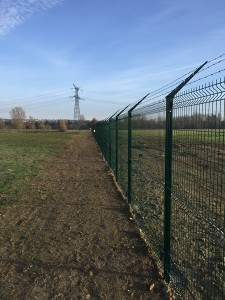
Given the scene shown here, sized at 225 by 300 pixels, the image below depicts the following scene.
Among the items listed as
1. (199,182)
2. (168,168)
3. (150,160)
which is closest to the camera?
(199,182)

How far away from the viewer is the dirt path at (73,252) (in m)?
5.01

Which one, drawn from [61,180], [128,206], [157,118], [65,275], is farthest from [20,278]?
[61,180]

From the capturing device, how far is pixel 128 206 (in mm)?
9477

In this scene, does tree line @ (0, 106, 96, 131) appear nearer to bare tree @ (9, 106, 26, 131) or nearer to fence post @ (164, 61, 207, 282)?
bare tree @ (9, 106, 26, 131)

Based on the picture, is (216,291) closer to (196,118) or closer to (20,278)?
(196,118)

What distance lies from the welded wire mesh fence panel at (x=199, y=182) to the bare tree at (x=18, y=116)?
14397cm

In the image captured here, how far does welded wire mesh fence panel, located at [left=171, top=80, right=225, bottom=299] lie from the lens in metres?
3.37

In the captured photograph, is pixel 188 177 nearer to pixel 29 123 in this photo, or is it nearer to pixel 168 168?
pixel 168 168

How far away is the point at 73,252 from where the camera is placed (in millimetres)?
6309

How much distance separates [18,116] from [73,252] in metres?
154

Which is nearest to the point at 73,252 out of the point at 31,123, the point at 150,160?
the point at 150,160

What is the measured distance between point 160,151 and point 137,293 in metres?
2.04

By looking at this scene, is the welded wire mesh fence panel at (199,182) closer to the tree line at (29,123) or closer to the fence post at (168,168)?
the fence post at (168,168)

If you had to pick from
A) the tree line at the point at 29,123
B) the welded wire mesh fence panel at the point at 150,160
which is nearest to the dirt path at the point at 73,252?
the welded wire mesh fence panel at the point at 150,160
